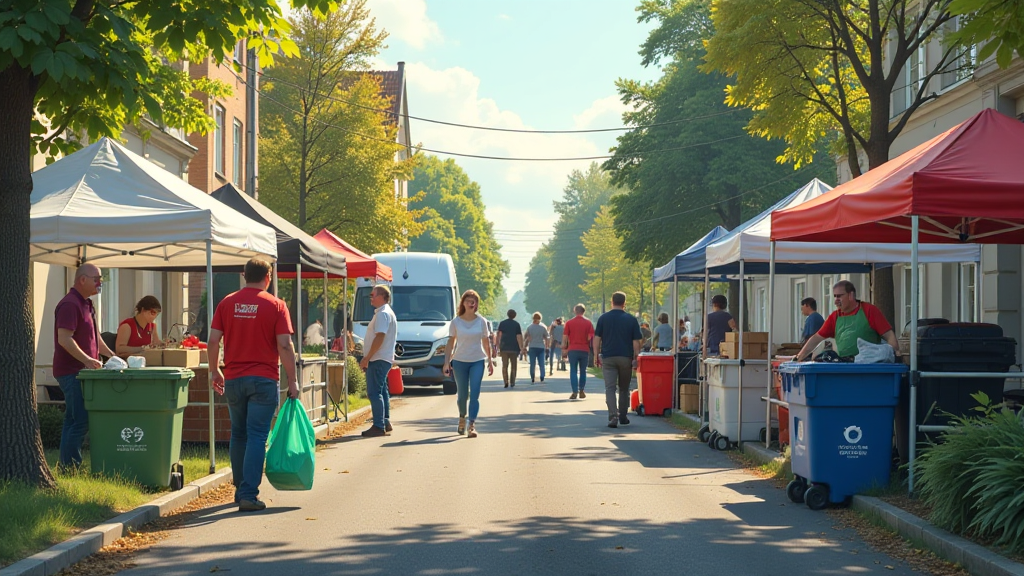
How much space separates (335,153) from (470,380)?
18790 mm

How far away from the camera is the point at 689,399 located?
19.0 metres

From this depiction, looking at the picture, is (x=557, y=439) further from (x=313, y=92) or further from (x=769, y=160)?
(x=769, y=160)

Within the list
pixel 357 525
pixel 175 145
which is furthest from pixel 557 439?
pixel 175 145

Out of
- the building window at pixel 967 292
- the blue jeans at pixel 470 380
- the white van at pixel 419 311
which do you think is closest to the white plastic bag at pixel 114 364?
the blue jeans at pixel 470 380

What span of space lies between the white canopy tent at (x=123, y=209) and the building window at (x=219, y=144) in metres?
20.8

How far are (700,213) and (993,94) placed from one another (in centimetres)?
1899

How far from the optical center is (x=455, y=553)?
24.7ft

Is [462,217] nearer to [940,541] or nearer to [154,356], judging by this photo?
[154,356]

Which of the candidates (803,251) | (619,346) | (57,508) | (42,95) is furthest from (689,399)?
(57,508)

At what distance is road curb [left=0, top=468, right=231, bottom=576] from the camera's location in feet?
21.3

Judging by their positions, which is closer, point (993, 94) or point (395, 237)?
point (993, 94)

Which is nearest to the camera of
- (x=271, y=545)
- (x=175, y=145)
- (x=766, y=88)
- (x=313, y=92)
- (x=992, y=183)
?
(x=271, y=545)

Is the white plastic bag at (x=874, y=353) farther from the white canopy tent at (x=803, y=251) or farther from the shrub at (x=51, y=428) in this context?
the shrub at (x=51, y=428)

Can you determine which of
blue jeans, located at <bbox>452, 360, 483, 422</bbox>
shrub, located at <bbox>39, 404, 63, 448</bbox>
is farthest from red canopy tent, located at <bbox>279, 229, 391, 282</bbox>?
shrub, located at <bbox>39, 404, 63, 448</bbox>
